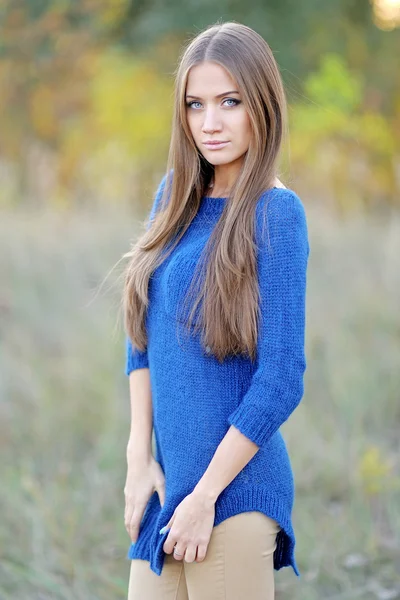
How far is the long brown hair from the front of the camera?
65.6 inches

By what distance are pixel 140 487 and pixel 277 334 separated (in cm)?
55

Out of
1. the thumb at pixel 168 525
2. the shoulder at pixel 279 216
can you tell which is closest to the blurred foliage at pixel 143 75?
the shoulder at pixel 279 216

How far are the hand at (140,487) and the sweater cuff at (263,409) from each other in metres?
0.32

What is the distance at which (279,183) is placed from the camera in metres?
1.78

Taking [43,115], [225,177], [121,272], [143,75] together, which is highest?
[143,75]

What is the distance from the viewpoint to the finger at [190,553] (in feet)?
5.44

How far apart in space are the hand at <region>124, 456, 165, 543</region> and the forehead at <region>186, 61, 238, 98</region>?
882 millimetres

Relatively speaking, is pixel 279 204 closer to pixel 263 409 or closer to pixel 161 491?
pixel 263 409

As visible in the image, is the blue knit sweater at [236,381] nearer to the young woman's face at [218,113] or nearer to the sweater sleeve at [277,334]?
the sweater sleeve at [277,334]

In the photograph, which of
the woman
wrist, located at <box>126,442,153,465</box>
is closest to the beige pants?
the woman

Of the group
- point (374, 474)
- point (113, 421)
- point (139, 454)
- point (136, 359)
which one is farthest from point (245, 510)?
point (113, 421)

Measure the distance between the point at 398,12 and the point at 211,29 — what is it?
9995 millimetres

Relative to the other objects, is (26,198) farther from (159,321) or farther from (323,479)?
(159,321)

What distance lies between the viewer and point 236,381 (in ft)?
5.62
